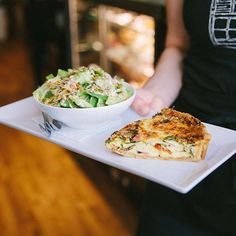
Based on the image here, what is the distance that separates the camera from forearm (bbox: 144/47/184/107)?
39.7 inches

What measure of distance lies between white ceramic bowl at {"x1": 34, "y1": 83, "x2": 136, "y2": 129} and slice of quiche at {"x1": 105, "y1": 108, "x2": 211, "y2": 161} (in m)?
0.06

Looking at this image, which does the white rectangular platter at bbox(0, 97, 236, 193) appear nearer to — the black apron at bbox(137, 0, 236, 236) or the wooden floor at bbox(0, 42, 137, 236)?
the black apron at bbox(137, 0, 236, 236)

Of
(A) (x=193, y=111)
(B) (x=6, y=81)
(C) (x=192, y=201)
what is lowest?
(B) (x=6, y=81)

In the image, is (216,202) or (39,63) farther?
(39,63)

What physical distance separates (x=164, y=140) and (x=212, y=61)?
10.6 inches

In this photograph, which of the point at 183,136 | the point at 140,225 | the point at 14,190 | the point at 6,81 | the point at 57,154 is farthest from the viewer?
the point at 6,81

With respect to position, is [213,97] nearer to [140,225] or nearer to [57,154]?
[140,225]

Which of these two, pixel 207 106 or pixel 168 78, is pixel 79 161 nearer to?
pixel 168 78

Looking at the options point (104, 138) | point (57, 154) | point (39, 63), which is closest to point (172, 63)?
point (104, 138)

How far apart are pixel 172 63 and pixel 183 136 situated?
1.17 ft

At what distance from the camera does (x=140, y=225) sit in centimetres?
105

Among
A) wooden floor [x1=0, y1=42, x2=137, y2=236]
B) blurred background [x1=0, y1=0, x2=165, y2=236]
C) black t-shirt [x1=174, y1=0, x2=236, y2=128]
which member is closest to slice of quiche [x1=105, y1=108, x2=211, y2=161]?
black t-shirt [x1=174, y1=0, x2=236, y2=128]

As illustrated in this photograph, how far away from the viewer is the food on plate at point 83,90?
0.82 metres

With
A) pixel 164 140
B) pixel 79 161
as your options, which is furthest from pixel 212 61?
pixel 79 161
